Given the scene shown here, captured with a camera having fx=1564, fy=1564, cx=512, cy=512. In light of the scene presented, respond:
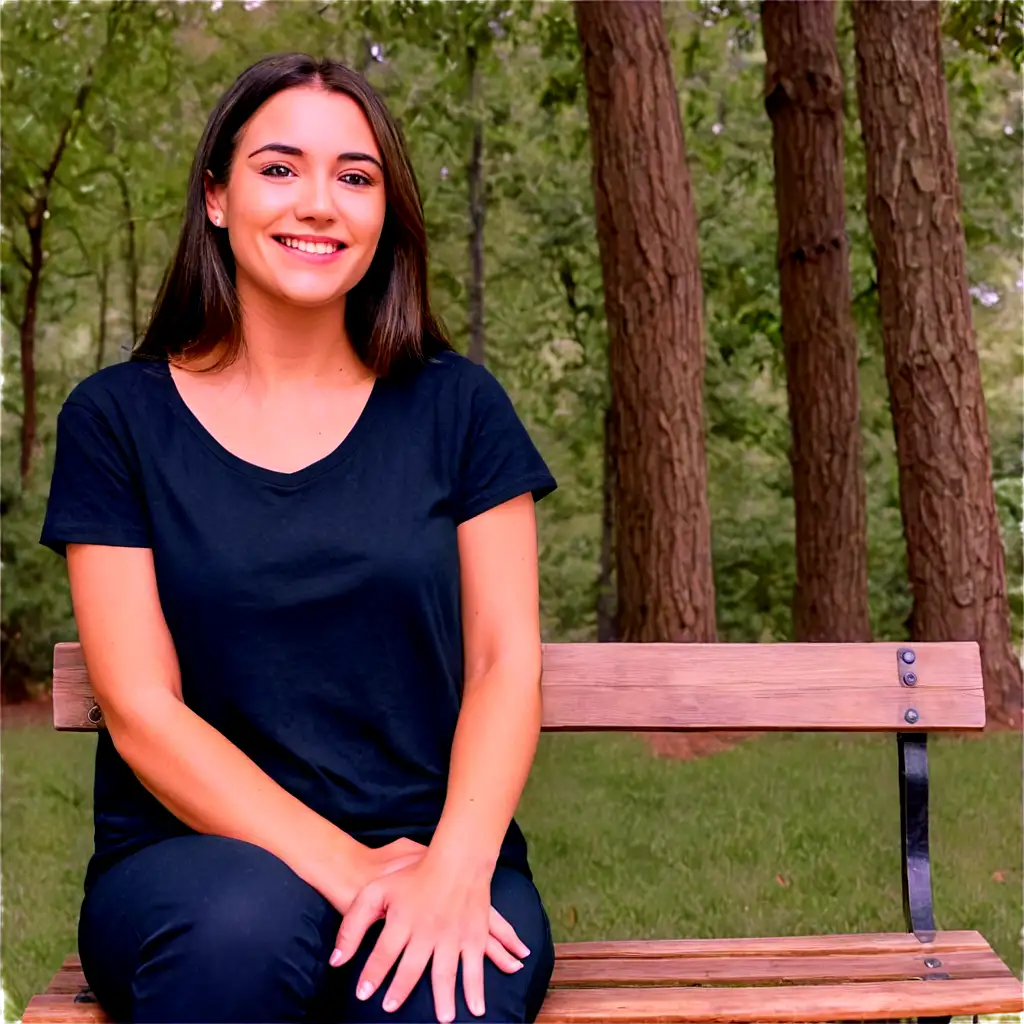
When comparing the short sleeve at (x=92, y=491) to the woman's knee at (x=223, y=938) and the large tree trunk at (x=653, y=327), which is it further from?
the large tree trunk at (x=653, y=327)

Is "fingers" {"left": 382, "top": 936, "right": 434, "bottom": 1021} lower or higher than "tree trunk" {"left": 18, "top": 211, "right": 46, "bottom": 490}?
lower

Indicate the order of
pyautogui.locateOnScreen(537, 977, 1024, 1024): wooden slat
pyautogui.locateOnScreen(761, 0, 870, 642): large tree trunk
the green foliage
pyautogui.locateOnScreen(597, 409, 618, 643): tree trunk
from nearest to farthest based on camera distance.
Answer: pyautogui.locateOnScreen(537, 977, 1024, 1024): wooden slat → pyautogui.locateOnScreen(761, 0, 870, 642): large tree trunk → the green foliage → pyautogui.locateOnScreen(597, 409, 618, 643): tree trunk

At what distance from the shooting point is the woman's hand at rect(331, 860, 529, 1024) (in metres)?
2.37

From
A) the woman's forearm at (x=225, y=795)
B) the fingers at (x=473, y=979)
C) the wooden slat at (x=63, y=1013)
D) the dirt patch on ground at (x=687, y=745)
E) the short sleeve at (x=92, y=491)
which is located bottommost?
the dirt patch on ground at (x=687, y=745)

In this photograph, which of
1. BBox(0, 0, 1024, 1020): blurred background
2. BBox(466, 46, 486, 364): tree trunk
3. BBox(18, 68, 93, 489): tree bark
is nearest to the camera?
BBox(0, 0, 1024, 1020): blurred background

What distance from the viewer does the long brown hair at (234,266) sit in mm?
2865

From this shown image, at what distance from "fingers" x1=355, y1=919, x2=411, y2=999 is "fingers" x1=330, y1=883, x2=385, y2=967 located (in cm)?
3

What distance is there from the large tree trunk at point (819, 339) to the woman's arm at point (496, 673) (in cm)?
736

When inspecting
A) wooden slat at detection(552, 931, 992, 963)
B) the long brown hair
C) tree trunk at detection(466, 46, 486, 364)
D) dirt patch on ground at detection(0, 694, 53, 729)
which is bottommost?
dirt patch on ground at detection(0, 694, 53, 729)

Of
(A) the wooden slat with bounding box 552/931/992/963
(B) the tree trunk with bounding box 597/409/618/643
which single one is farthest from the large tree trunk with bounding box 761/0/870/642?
(A) the wooden slat with bounding box 552/931/992/963

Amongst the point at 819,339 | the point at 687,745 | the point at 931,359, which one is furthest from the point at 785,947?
the point at 819,339

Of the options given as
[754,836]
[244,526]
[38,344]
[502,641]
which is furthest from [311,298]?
[38,344]

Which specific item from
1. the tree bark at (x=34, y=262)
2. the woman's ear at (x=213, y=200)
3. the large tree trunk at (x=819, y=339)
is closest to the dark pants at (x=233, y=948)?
the woman's ear at (x=213, y=200)

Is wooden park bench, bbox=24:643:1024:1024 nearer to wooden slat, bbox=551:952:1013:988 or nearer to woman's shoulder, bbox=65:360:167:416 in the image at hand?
wooden slat, bbox=551:952:1013:988
